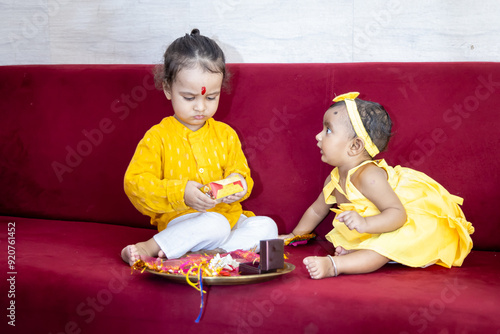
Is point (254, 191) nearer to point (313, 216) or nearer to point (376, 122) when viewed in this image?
point (313, 216)

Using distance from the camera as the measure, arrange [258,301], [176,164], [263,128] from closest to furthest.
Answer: [258,301], [176,164], [263,128]

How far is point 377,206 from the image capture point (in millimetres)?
1650

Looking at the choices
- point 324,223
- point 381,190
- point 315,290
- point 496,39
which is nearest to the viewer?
point 315,290

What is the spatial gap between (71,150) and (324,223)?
99cm

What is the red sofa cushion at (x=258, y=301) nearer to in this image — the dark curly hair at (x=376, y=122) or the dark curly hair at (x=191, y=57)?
the dark curly hair at (x=376, y=122)

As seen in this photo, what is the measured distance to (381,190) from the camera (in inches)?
64.8

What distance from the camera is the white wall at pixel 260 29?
2.09 metres

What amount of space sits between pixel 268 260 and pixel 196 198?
0.35m

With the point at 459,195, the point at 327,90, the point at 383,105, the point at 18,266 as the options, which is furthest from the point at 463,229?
the point at 18,266

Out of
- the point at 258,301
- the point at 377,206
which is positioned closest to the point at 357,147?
the point at 377,206

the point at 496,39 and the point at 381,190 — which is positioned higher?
the point at 496,39

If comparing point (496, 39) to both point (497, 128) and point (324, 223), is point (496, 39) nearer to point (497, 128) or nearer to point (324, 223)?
point (497, 128)

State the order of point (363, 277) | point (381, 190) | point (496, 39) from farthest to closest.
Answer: point (496, 39), point (381, 190), point (363, 277)

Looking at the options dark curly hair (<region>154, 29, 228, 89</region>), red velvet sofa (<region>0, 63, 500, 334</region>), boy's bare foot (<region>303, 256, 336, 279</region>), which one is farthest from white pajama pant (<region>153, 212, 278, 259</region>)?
dark curly hair (<region>154, 29, 228, 89</region>)
